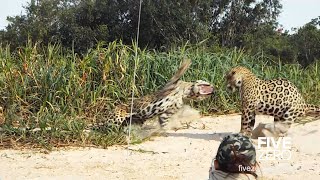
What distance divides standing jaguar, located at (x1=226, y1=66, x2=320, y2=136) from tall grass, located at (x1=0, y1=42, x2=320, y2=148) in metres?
1.60

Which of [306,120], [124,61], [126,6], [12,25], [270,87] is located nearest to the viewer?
[270,87]

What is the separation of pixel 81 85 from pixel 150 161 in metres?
2.73

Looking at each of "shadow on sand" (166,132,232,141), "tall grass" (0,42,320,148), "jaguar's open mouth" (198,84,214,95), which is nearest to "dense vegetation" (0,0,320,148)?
"tall grass" (0,42,320,148)

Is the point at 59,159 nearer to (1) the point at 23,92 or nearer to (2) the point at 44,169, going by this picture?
(2) the point at 44,169

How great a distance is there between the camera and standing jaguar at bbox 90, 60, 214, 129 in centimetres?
725

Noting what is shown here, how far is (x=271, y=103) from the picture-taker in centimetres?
708

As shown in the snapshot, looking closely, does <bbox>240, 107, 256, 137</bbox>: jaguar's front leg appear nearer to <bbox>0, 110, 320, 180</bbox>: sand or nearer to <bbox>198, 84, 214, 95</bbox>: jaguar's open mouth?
<bbox>0, 110, 320, 180</bbox>: sand

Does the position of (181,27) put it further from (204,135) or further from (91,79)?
(204,135)

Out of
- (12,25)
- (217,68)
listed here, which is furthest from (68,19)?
(217,68)

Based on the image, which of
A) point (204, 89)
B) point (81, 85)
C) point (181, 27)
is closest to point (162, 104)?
point (204, 89)

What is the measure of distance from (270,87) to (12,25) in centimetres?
2162

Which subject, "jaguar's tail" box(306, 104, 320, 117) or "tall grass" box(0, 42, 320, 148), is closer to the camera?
"tall grass" box(0, 42, 320, 148)

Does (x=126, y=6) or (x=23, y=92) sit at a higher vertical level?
(x=126, y=6)

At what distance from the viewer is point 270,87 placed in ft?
23.7
